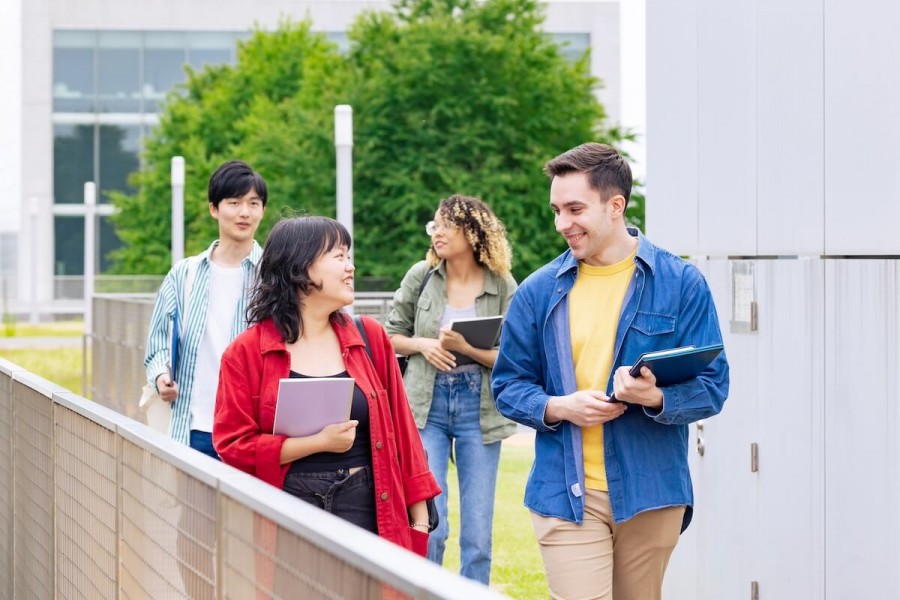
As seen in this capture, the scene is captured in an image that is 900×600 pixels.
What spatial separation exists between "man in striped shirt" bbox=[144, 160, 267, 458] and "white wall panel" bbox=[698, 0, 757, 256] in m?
2.04

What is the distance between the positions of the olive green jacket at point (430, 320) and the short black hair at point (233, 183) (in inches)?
48.2

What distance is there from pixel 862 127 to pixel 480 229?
242 cm

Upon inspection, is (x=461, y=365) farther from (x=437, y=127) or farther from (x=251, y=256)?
(x=437, y=127)

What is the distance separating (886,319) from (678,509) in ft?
3.54

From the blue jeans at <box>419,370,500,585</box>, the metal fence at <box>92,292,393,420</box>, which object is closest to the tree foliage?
the metal fence at <box>92,292,393,420</box>

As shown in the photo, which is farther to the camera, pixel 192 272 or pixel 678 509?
pixel 192 272

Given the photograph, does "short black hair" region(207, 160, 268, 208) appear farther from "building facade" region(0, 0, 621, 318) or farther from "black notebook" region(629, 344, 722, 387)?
"building facade" region(0, 0, 621, 318)

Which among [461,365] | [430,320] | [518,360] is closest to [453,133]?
[430,320]

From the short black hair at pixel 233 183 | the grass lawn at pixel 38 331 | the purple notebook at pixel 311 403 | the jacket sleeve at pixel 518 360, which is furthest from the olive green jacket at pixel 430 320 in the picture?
the grass lawn at pixel 38 331

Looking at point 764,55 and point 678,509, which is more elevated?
point 764,55

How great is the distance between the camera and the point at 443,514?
7.51 m

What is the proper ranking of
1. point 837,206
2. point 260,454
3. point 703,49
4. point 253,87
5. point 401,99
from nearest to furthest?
1. point 260,454
2. point 837,206
3. point 703,49
4. point 401,99
5. point 253,87

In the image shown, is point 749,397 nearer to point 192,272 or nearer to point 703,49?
point 703,49

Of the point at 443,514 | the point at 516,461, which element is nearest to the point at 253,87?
the point at 516,461
